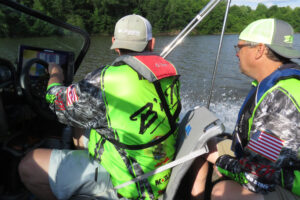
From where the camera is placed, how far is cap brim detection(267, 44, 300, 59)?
4.74 ft

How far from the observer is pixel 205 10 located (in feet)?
8.16

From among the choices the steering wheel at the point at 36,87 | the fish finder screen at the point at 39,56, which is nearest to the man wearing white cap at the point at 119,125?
the steering wheel at the point at 36,87

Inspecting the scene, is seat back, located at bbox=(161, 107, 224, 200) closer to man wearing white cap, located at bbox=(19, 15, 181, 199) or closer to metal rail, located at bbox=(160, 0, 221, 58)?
man wearing white cap, located at bbox=(19, 15, 181, 199)

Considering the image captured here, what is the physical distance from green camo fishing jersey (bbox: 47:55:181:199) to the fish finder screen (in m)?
0.59

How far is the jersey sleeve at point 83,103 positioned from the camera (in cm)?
130

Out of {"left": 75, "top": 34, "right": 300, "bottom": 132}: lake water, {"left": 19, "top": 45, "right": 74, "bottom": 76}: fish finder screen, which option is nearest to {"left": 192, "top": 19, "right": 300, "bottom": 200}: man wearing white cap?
{"left": 19, "top": 45, "right": 74, "bottom": 76}: fish finder screen

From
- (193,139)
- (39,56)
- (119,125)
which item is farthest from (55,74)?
(193,139)

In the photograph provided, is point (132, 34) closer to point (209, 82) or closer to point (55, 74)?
point (55, 74)

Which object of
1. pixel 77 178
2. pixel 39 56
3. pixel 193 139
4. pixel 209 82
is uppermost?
pixel 39 56

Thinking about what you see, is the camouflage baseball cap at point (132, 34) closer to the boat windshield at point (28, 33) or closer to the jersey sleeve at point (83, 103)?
the jersey sleeve at point (83, 103)

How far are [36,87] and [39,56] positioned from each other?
0.97 feet

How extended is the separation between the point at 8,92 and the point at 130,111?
3.79 feet

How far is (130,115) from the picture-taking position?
49.5 inches

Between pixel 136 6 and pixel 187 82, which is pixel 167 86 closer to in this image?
pixel 187 82
